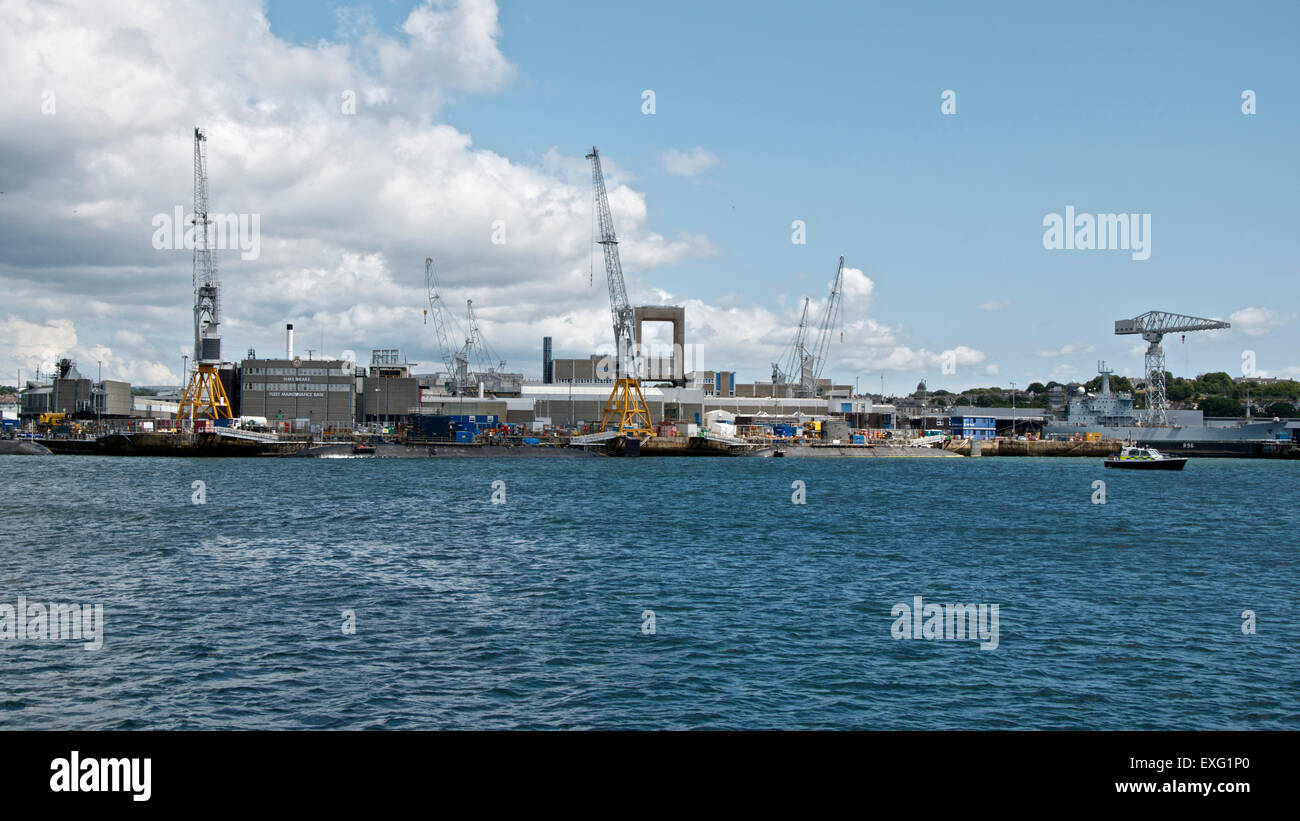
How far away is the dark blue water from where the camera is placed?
21.2 meters

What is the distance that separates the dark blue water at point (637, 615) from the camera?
837 inches

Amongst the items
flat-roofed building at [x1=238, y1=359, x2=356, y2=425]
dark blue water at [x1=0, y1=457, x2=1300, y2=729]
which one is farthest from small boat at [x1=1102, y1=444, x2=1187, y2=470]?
flat-roofed building at [x1=238, y1=359, x2=356, y2=425]

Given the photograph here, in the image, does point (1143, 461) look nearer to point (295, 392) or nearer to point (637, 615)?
point (637, 615)

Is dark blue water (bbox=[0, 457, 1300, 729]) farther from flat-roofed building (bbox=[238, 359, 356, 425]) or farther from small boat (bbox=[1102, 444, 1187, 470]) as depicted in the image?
flat-roofed building (bbox=[238, 359, 356, 425])

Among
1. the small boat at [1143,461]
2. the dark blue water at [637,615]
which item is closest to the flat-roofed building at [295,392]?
the dark blue water at [637,615]

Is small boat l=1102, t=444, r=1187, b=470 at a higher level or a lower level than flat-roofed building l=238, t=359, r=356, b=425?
lower

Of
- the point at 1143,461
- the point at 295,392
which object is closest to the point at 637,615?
the point at 1143,461

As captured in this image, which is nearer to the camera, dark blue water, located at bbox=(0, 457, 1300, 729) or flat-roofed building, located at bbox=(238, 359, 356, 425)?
dark blue water, located at bbox=(0, 457, 1300, 729)

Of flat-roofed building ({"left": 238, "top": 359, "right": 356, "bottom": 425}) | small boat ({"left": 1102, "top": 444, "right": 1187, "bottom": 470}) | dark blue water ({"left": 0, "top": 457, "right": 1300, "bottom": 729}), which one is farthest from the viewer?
flat-roofed building ({"left": 238, "top": 359, "right": 356, "bottom": 425})

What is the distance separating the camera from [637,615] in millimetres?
31078

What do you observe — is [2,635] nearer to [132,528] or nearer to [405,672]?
[405,672]

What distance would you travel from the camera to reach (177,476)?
102m
